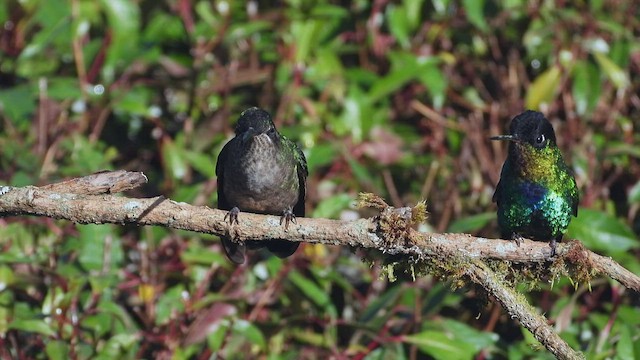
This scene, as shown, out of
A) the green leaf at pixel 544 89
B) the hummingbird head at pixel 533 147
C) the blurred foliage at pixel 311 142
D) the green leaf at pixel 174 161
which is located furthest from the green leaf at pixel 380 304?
the green leaf at pixel 544 89

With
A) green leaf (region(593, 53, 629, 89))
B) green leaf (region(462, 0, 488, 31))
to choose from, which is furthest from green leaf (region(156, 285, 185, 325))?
green leaf (region(593, 53, 629, 89))

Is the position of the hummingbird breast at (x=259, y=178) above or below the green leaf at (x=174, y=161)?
above

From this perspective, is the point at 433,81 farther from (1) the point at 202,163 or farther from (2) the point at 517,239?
(2) the point at 517,239

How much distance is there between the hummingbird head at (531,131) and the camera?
4539mm

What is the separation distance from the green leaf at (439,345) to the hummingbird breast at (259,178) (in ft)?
2.90

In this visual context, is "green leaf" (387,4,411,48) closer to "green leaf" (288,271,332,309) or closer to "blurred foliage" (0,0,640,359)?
"blurred foliage" (0,0,640,359)

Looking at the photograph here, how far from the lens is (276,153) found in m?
4.69

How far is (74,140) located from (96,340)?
1.39m

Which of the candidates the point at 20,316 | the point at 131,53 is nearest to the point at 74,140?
the point at 131,53

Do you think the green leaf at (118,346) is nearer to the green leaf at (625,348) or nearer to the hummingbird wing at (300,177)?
the hummingbird wing at (300,177)

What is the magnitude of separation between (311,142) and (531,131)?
1.70 meters

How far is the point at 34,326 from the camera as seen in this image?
4801mm

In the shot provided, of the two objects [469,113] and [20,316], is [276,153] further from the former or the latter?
[469,113]

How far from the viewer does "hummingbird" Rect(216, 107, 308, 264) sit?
15.2ft
